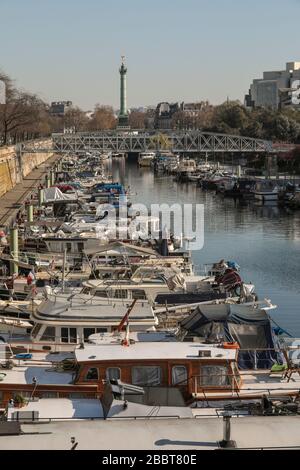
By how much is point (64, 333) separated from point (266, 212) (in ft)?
121

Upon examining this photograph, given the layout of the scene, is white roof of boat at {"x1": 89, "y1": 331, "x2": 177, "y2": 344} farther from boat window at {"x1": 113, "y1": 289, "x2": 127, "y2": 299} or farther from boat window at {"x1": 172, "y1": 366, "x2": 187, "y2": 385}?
boat window at {"x1": 113, "y1": 289, "x2": 127, "y2": 299}

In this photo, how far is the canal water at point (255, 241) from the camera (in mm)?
25672

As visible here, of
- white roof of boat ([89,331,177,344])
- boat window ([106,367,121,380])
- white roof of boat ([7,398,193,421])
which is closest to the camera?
white roof of boat ([7,398,193,421])

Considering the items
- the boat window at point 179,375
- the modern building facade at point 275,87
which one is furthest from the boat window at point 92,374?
the modern building facade at point 275,87

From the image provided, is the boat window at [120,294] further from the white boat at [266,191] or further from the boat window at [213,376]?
the white boat at [266,191]

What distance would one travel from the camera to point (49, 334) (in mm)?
14469

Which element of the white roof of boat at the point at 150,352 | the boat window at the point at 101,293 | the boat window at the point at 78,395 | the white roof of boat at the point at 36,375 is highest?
the white roof of boat at the point at 150,352

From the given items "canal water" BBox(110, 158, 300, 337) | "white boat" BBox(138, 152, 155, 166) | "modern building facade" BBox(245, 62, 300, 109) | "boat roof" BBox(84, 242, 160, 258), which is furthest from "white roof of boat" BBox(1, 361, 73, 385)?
"modern building facade" BBox(245, 62, 300, 109)

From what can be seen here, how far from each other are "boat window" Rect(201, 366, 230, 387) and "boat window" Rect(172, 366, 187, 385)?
0.23 metres

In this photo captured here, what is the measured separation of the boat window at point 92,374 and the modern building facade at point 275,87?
127m

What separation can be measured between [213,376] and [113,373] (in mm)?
1236

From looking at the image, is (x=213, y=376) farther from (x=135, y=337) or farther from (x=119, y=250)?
(x=119, y=250)

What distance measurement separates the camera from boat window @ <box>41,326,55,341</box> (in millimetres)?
14406

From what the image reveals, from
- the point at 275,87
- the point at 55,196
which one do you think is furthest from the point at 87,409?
the point at 275,87
